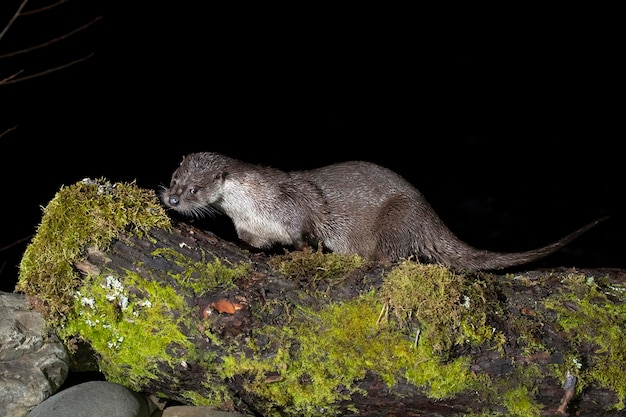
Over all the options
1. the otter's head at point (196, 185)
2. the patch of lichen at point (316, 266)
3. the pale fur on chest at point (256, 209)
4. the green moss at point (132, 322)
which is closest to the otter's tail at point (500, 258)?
the patch of lichen at point (316, 266)

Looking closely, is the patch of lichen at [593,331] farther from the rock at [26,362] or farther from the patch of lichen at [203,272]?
the rock at [26,362]

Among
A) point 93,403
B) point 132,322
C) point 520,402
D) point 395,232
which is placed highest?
point 395,232

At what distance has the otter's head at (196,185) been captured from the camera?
3.54 meters

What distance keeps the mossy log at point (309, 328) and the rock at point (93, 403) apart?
10 cm

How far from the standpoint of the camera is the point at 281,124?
6.34 metres

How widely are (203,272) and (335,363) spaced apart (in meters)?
0.66

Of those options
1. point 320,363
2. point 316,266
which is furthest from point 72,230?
point 320,363

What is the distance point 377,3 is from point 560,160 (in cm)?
235

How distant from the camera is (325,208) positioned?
3.71m

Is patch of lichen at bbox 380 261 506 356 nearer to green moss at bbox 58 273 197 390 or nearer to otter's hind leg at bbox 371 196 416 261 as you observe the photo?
otter's hind leg at bbox 371 196 416 261

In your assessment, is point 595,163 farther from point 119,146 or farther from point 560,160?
point 119,146

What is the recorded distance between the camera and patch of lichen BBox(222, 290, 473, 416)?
277cm

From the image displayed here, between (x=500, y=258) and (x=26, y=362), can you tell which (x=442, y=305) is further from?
(x=26, y=362)

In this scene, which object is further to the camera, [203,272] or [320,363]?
[203,272]
